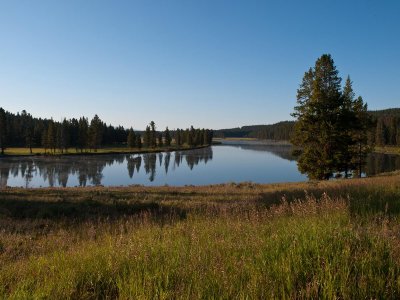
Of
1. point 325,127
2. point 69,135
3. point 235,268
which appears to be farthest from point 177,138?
point 235,268

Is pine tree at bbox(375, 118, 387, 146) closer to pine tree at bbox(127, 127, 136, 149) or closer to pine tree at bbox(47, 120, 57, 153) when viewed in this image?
pine tree at bbox(127, 127, 136, 149)

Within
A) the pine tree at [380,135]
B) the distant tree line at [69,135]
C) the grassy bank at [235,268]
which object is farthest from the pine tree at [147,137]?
the grassy bank at [235,268]

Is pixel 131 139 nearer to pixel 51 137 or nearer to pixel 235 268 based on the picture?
pixel 51 137

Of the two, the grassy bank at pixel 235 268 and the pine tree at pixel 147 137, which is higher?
the pine tree at pixel 147 137

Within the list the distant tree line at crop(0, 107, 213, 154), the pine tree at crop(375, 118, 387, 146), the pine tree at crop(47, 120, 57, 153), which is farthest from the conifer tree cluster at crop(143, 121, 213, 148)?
the pine tree at crop(375, 118, 387, 146)

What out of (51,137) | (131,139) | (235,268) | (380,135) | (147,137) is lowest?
(235,268)

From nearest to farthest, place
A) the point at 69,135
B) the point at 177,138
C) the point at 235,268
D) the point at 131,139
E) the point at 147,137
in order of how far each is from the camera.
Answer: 1. the point at 235,268
2. the point at 69,135
3. the point at 131,139
4. the point at 147,137
5. the point at 177,138

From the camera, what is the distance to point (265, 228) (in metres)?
5.63

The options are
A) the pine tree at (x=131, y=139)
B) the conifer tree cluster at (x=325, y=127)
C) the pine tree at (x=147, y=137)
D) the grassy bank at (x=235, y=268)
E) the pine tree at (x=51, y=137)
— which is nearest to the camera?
the grassy bank at (x=235, y=268)

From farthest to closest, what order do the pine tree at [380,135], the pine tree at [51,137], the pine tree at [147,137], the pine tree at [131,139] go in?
the pine tree at [147,137] < the pine tree at [380,135] < the pine tree at [131,139] < the pine tree at [51,137]

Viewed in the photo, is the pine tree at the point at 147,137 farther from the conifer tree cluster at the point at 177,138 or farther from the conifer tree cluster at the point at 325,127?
the conifer tree cluster at the point at 325,127

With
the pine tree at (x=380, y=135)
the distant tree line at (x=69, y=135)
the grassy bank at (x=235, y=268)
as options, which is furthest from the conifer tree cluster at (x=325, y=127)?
the pine tree at (x=380, y=135)

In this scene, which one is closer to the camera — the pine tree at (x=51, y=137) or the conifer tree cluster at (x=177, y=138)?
the pine tree at (x=51, y=137)

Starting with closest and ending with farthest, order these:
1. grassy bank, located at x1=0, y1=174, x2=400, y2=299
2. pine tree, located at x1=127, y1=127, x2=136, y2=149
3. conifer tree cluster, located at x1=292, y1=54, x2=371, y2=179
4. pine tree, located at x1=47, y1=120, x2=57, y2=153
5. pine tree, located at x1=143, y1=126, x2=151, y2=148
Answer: grassy bank, located at x1=0, y1=174, x2=400, y2=299 → conifer tree cluster, located at x1=292, y1=54, x2=371, y2=179 → pine tree, located at x1=47, y1=120, x2=57, y2=153 → pine tree, located at x1=127, y1=127, x2=136, y2=149 → pine tree, located at x1=143, y1=126, x2=151, y2=148
